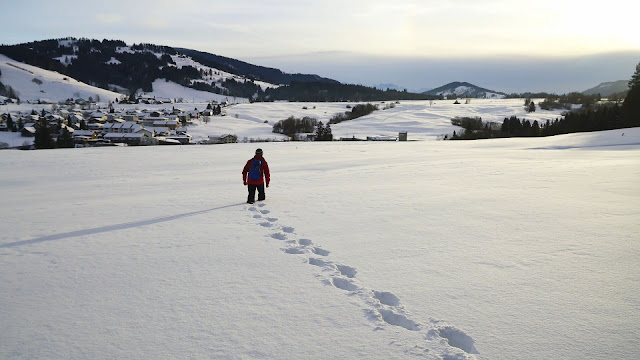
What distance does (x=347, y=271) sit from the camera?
207 inches

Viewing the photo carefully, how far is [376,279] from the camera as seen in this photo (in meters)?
4.92

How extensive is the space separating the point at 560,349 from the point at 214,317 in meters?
3.30

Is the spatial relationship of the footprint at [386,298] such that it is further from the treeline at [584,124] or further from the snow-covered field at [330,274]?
the treeline at [584,124]

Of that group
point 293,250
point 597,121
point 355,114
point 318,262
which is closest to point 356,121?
point 355,114

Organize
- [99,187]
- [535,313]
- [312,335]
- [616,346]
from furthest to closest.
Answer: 1. [99,187]
2. [535,313]
3. [312,335]
4. [616,346]

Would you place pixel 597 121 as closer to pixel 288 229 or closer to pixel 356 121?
pixel 288 229

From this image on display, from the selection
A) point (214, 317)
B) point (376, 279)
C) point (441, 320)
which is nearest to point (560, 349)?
point (441, 320)

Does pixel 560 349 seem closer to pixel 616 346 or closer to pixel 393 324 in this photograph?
pixel 616 346

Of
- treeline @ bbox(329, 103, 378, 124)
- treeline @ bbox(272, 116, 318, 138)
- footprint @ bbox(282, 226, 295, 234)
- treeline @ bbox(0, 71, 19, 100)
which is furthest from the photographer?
treeline @ bbox(0, 71, 19, 100)

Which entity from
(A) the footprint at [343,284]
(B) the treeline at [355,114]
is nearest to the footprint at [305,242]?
(A) the footprint at [343,284]

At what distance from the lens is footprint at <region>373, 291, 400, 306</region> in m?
4.35

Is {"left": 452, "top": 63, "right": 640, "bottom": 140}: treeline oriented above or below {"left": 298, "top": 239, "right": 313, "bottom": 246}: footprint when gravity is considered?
above

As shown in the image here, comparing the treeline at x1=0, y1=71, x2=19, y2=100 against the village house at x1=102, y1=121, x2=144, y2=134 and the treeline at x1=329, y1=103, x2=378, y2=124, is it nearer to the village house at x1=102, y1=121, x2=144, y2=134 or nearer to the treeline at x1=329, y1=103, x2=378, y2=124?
the village house at x1=102, y1=121, x2=144, y2=134

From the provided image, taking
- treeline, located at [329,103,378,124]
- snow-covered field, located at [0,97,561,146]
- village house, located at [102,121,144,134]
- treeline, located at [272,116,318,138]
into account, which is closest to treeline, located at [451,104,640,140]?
snow-covered field, located at [0,97,561,146]
